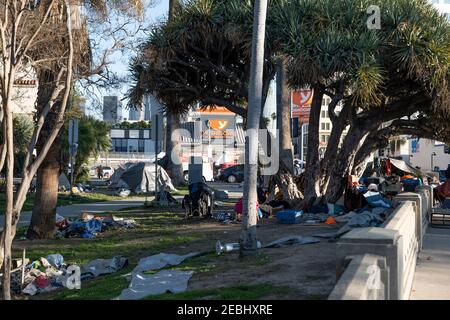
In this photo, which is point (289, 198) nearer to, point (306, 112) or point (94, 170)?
point (306, 112)

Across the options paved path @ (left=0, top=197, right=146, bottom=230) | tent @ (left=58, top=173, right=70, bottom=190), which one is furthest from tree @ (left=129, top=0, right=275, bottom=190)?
tent @ (left=58, top=173, right=70, bottom=190)

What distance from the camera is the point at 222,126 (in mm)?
55781

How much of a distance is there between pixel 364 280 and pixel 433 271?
5365 millimetres

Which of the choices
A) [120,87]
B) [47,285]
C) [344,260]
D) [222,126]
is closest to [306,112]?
[222,126]

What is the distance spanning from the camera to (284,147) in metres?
19.2

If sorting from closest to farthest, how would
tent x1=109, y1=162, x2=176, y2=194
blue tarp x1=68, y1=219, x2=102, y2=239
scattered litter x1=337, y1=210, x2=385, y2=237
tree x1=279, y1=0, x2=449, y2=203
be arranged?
scattered litter x1=337, y1=210, x2=385, y2=237, blue tarp x1=68, y1=219, x2=102, y2=239, tree x1=279, y1=0, x2=449, y2=203, tent x1=109, y1=162, x2=176, y2=194

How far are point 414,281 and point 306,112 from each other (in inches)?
1163

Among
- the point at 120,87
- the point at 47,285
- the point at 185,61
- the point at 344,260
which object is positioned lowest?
the point at 47,285

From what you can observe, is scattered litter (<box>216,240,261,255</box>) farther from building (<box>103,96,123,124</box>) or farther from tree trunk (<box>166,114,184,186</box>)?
tree trunk (<box>166,114,184,186</box>)

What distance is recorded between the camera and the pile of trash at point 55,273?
9.75m

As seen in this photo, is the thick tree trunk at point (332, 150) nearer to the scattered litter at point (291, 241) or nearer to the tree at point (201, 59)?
the tree at point (201, 59)

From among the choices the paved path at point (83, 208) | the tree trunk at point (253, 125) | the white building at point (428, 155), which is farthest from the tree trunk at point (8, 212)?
the white building at point (428, 155)

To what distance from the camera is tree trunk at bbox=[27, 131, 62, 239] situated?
46.2ft

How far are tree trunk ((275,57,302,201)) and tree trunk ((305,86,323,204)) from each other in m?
0.54
